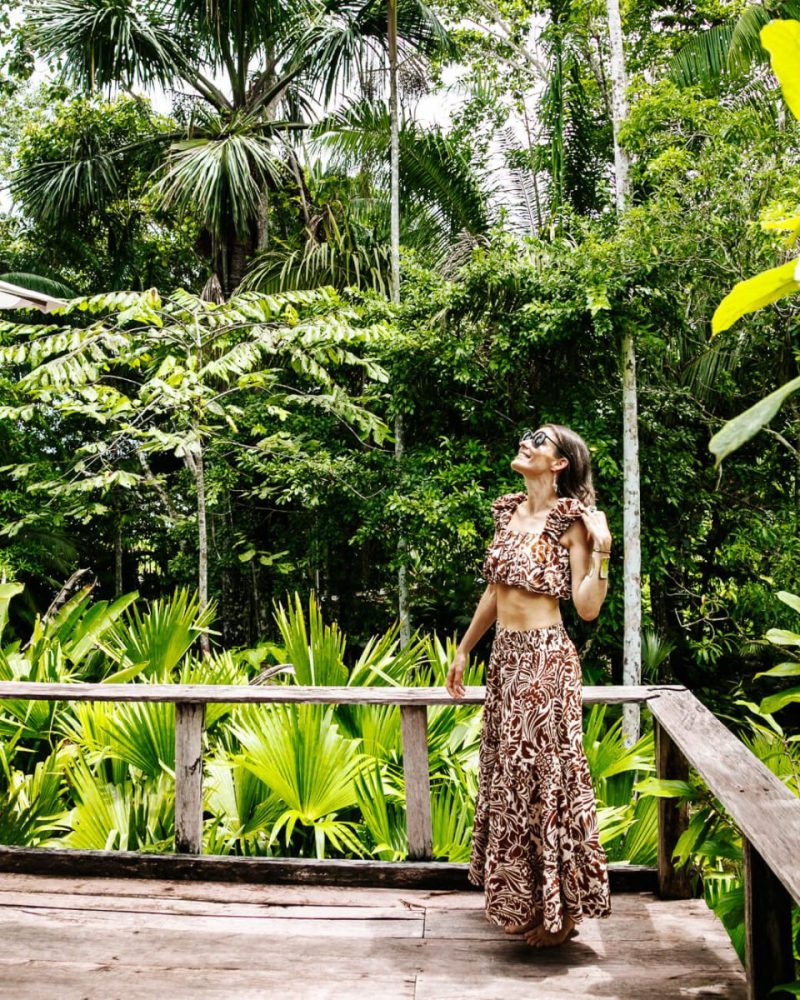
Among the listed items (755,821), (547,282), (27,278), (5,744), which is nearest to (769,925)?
(755,821)

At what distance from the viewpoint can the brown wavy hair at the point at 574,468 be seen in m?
2.81

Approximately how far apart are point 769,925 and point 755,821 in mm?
347

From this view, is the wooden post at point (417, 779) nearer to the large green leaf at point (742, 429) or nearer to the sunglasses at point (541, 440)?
the sunglasses at point (541, 440)

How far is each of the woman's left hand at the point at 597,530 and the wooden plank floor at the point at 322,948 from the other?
1.30 metres

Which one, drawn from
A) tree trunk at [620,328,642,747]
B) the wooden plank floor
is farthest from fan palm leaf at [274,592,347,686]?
tree trunk at [620,328,642,747]

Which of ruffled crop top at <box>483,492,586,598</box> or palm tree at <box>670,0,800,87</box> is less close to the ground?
palm tree at <box>670,0,800,87</box>

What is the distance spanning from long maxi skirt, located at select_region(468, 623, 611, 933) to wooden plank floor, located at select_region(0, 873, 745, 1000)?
0.17 m

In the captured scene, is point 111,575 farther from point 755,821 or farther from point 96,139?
point 755,821

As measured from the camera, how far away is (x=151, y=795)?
369 cm

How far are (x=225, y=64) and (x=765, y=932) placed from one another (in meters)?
10.7

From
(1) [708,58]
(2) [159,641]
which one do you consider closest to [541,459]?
(2) [159,641]

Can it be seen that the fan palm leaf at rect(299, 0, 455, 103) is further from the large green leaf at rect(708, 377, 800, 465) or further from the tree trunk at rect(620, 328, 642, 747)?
the large green leaf at rect(708, 377, 800, 465)

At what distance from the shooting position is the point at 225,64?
10125 millimetres

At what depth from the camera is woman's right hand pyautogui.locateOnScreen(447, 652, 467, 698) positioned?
297cm
